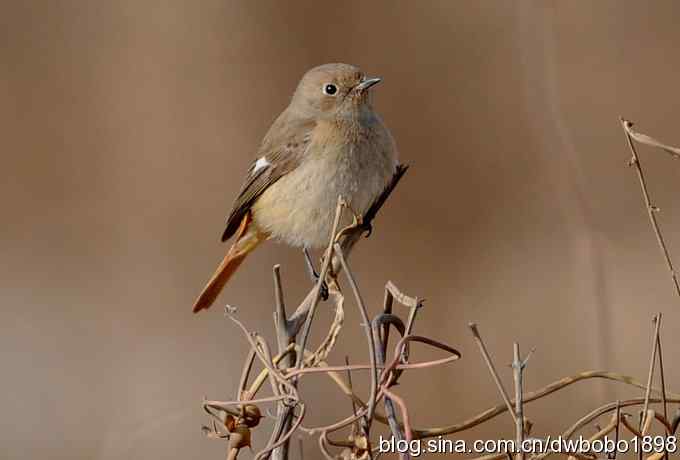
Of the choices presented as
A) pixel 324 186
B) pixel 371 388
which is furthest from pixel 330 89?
pixel 371 388

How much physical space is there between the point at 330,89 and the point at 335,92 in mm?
21

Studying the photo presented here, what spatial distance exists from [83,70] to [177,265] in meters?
0.92

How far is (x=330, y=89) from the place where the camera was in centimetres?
328

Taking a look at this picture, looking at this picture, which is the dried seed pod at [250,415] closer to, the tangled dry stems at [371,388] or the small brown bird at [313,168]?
the tangled dry stems at [371,388]

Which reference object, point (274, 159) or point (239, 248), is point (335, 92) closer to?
point (274, 159)

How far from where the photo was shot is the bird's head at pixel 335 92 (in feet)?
10.5

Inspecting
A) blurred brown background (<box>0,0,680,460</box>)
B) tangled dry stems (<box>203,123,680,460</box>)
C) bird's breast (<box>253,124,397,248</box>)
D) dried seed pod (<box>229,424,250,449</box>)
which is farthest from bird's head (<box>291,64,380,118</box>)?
dried seed pod (<box>229,424,250,449</box>)

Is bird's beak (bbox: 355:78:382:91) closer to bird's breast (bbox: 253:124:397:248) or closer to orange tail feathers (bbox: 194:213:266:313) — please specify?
bird's breast (bbox: 253:124:397:248)

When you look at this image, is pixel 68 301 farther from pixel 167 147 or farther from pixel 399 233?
pixel 399 233

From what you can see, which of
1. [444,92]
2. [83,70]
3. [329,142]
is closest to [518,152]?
[444,92]

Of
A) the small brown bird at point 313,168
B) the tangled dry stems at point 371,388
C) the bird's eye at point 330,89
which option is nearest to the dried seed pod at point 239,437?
the tangled dry stems at point 371,388

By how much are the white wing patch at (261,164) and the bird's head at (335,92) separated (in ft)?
0.67

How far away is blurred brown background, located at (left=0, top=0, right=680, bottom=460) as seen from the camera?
12.4 ft

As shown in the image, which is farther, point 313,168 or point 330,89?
point 330,89
